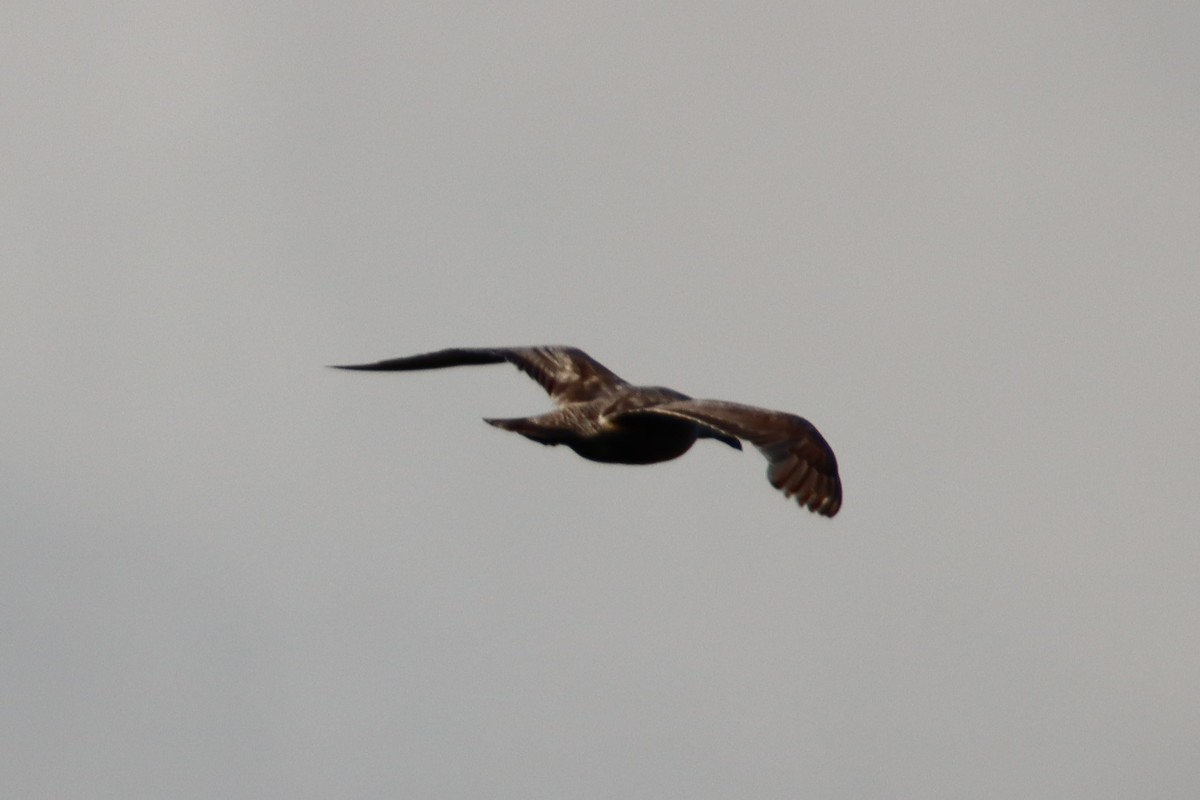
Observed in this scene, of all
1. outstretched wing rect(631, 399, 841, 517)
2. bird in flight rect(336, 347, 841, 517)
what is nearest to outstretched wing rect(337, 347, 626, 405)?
bird in flight rect(336, 347, 841, 517)

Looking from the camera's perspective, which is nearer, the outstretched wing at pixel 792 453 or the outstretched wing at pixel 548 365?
the outstretched wing at pixel 792 453

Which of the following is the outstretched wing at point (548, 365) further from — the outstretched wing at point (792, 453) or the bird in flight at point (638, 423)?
the outstretched wing at point (792, 453)

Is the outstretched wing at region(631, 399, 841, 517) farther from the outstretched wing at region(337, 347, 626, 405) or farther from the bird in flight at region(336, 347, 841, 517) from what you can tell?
the outstretched wing at region(337, 347, 626, 405)

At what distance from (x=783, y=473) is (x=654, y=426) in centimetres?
260

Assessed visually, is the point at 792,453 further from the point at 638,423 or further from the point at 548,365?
the point at 548,365

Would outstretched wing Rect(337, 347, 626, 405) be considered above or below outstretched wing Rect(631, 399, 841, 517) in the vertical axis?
above

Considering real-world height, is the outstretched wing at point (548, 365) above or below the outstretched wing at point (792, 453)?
above

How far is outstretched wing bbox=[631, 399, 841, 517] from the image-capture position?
715 inches

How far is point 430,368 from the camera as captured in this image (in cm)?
2270

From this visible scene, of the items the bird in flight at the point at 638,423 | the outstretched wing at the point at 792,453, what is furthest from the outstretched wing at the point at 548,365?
the outstretched wing at the point at 792,453

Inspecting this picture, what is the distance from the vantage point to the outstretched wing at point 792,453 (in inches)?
715

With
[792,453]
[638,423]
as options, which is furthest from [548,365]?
[792,453]

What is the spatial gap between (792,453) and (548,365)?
5017 mm

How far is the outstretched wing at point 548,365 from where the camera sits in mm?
22375
